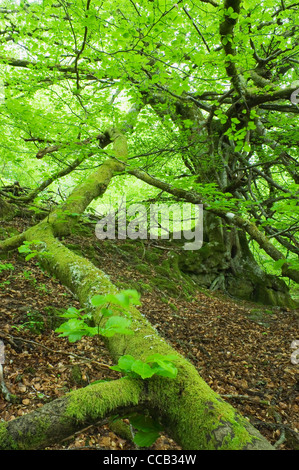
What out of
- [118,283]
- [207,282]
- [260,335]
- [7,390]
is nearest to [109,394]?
[7,390]

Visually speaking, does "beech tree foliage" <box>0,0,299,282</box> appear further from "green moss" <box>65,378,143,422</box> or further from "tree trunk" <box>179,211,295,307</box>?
"green moss" <box>65,378,143,422</box>

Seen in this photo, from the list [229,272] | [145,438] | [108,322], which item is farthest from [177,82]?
[229,272]

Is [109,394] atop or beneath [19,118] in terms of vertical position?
beneath

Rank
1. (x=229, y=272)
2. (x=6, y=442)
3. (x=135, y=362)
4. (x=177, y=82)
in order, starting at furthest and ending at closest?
(x=229, y=272), (x=177, y=82), (x=135, y=362), (x=6, y=442)

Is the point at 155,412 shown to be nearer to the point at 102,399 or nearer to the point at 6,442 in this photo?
the point at 102,399

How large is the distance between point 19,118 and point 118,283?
500 cm

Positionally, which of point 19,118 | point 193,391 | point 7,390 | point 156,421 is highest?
point 19,118

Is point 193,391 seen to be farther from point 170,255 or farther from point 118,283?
point 170,255

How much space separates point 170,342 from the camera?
508 centimetres

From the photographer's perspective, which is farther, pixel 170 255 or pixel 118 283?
pixel 170 255

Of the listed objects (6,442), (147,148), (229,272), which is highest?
(147,148)

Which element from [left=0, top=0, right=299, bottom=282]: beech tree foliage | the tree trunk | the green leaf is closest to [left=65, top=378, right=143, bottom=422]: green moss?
the green leaf

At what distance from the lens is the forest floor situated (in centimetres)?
295

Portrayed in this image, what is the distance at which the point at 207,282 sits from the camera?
10055mm
